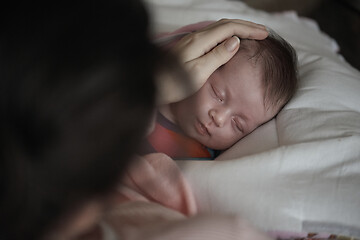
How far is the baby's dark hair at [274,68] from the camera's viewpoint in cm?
107

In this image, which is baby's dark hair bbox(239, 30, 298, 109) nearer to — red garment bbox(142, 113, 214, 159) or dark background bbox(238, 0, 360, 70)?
red garment bbox(142, 113, 214, 159)

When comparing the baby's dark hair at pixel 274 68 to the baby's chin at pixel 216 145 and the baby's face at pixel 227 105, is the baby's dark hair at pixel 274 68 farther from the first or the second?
the baby's chin at pixel 216 145

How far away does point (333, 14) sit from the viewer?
2256mm

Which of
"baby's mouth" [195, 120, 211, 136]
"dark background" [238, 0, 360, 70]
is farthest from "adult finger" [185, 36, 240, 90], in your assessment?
"dark background" [238, 0, 360, 70]

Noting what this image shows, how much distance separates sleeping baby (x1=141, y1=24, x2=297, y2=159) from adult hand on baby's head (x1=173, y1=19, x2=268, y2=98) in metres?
0.05

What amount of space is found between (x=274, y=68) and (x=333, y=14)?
1.42 m

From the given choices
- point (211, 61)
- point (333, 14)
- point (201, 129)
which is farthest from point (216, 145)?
point (333, 14)

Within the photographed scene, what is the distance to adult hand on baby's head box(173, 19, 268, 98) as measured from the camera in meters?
0.99

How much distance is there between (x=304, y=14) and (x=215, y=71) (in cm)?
143

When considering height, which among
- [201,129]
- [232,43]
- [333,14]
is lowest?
[333,14]

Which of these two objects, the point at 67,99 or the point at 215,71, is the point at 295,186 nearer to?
the point at 215,71

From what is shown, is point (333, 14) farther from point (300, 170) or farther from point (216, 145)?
point (300, 170)

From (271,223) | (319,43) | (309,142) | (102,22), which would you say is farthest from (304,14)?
(102,22)

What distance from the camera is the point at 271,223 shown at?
0.78 metres
